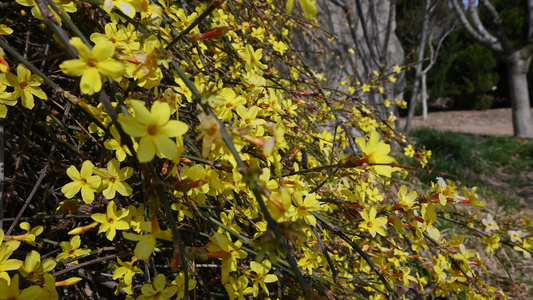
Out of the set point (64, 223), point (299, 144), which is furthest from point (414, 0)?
point (64, 223)

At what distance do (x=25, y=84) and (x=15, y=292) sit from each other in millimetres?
453

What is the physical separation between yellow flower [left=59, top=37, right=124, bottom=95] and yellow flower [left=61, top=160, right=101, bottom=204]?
0.98 ft

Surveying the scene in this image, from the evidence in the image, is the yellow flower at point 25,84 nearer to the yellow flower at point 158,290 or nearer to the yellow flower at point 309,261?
the yellow flower at point 158,290

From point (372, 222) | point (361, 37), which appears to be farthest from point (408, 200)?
point (361, 37)

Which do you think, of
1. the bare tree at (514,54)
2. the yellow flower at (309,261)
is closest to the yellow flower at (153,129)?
the yellow flower at (309,261)

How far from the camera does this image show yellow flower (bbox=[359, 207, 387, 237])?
0.94 metres

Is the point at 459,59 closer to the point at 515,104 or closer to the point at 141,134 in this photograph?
the point at 515,104

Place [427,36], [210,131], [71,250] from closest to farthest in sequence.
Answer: [210,131] → [71,250] → [427,36]

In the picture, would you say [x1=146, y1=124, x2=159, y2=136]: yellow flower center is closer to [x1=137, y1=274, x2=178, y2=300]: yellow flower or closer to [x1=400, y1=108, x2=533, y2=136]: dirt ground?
[x1=137, y1=274, x2=178, y2=300]: yellow flower

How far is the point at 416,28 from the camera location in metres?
11.1

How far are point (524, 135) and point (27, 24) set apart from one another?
8.71 metres

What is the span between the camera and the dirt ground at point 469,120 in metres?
11.4

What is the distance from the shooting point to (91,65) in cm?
57

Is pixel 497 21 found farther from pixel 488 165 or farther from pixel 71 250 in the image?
pixel 71 250
